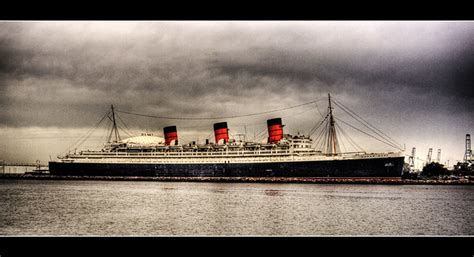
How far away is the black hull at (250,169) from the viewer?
20047mm

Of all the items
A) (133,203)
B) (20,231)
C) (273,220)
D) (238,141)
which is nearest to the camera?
(20,231)

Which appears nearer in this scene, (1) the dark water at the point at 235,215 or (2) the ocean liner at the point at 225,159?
(1) the dark water at the point at 235,215

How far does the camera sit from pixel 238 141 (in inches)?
849

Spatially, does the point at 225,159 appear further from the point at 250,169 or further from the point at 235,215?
the point at 235,215

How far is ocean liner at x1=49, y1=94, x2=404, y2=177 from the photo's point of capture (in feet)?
65.6

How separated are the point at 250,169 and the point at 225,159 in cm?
130

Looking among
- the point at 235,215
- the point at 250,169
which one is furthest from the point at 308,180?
the point at 235,215

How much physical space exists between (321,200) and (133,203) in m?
5.03

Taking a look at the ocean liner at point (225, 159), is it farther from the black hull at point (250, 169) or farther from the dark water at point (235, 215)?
the dark water at point (235, 215)

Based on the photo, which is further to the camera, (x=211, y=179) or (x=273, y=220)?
(x=211, y=179)

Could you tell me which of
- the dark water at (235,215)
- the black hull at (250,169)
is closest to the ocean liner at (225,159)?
the black hull at (250,169)
